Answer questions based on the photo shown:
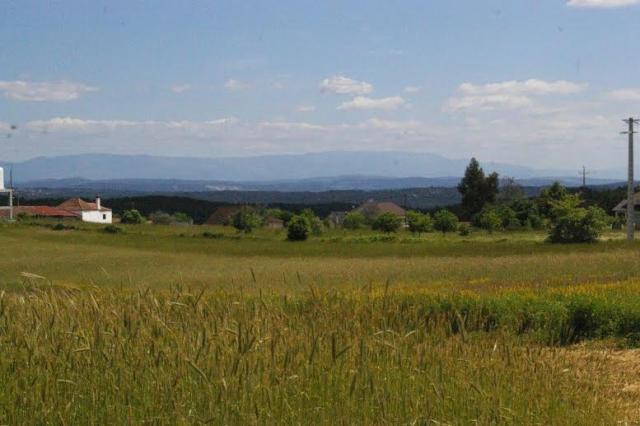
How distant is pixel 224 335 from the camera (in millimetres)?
6699

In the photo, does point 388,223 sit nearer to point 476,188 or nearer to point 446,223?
point 446,223

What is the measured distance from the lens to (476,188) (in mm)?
115188

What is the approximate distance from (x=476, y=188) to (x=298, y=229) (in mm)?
63509

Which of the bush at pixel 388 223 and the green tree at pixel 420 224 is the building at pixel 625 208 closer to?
the green tree at pixel 420 224

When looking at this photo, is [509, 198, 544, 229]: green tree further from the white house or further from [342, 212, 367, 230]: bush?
the white house

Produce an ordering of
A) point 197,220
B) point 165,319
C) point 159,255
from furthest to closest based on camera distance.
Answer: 1. point 197,220
2. point 159,255
3. point 165,319

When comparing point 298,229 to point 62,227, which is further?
point 62,227

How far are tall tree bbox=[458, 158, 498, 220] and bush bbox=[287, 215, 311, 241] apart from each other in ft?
199

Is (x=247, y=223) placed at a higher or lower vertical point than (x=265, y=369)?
lower

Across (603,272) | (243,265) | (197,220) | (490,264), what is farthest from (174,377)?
(197,220)

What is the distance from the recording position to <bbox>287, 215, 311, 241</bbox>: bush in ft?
182

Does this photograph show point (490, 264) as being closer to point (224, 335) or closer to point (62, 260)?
point (62, 260)

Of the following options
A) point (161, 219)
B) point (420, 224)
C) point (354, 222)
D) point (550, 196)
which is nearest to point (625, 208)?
point (550, 196)

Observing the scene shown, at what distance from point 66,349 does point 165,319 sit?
1092mm
